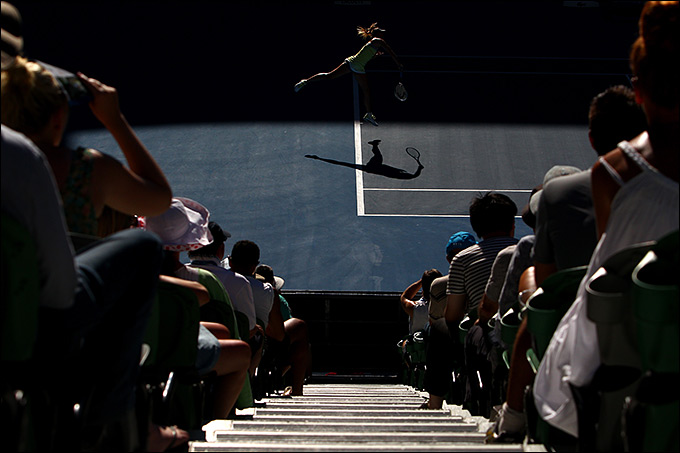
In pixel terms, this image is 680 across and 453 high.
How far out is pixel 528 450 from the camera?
2486 mm

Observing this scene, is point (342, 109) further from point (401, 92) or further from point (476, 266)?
point (476, 266)

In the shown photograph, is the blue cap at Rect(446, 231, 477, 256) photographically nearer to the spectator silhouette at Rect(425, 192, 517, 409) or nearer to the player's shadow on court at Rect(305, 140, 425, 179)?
the spectator silhouette at Rect(425, 192, 517, 409)

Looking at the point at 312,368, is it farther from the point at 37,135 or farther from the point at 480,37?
the point at 480,37

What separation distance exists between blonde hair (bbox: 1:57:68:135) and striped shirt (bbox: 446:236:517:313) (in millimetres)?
2563

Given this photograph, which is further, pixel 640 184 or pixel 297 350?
pixel 297 350

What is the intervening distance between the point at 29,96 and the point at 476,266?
8.69 feet

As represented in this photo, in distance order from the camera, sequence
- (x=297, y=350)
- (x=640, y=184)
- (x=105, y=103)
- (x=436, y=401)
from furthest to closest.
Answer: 1. (x=297, y=350)
2. (x=436, y=401)
3. (x=105, y=103)
4. (x=640, y=184)

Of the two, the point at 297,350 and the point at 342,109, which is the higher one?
the point at 342,109

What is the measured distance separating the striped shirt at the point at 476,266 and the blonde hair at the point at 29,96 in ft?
8.41

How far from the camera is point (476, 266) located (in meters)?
4.48

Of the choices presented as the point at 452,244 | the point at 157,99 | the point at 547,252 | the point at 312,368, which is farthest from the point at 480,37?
the point at 547,252

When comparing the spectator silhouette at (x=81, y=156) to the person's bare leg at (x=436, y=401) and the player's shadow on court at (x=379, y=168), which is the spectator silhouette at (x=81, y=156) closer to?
the person's bare leg at (x=436, y=401)

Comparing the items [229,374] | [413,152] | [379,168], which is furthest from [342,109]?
[229,374]

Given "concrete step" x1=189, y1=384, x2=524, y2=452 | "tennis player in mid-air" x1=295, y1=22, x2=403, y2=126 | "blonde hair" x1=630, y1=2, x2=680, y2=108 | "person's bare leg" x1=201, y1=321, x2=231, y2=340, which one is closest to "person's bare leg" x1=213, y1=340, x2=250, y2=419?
"person's bare leg" x1=201, y1=321, x2=231, y2=340
